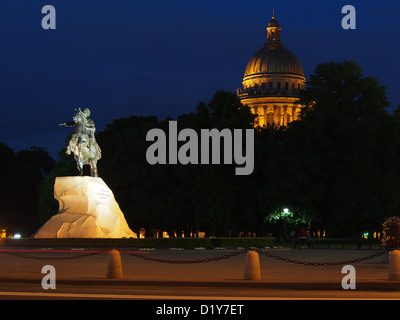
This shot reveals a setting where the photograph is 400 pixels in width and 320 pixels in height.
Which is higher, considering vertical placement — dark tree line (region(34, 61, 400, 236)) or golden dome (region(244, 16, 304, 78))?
golden dome (region(244, 16, 304, 78))

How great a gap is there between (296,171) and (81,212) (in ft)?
90.1

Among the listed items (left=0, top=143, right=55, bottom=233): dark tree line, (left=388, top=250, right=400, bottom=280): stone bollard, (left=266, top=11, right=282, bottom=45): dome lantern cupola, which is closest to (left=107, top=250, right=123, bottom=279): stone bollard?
(left=388, top=250, right=400, bottom=280): stone bollard

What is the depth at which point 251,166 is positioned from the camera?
74.0 metres

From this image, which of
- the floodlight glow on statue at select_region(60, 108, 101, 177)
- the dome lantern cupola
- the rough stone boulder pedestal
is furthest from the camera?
the dome lantern cupola

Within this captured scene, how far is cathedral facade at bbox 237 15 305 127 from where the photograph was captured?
168 meters

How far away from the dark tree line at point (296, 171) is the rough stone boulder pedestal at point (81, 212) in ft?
69.8

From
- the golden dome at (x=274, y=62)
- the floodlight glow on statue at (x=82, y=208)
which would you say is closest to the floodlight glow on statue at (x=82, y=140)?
the floodlight glow on statue at (x=82, y=208)

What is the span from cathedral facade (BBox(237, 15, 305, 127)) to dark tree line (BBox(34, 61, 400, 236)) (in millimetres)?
85787

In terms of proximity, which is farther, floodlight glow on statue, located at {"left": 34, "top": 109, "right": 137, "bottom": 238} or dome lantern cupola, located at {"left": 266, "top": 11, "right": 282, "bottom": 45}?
dome lantern cupola, located at {"left": 266, "top": 11, "right": 282, "bottom": 45}

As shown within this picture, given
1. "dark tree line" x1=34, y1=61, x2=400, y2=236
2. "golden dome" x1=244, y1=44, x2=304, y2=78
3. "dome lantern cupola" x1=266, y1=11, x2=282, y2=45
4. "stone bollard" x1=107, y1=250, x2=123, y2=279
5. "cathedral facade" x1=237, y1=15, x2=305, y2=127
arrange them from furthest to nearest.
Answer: "dome lantern cupola" x1=266, y1=11, x2=282, y2=45
"golden dome" x1=244, y1=44, x2=304, y2=78
"cathedral facade" x1=237, y1=15, x2=305, y2=127
"dark tree line" x1=34, y1=61, x2=400, y2=236
"stone bollard" x1=107, y1=250, x2=123, y2=279

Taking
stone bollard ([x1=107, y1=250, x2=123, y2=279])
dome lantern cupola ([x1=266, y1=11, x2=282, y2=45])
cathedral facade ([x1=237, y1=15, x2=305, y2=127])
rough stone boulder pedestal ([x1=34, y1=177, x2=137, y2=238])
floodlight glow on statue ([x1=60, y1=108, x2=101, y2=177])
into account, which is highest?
dome lantern cupola ([x1=266, y1=11, x2=282, y2=45])

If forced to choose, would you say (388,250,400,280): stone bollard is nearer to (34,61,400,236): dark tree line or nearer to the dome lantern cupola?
(34,61,400,236): dark tree line

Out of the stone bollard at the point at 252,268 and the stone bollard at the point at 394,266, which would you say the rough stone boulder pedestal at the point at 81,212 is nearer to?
the stone bollard at the point at 252,268
